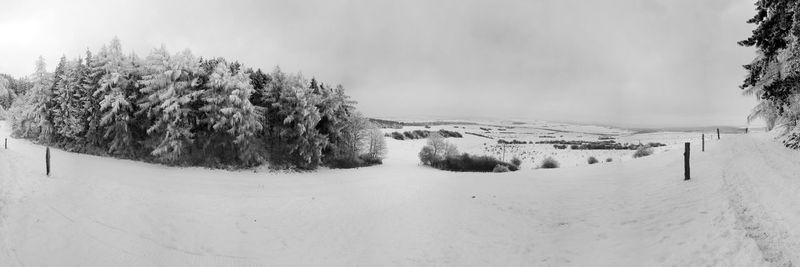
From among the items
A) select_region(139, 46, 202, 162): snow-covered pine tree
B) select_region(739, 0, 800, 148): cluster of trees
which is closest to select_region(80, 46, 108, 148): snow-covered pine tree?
select_region(139, 46, 202, 162): snow-covered pine tree

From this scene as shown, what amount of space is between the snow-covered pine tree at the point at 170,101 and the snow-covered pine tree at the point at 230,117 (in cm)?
108

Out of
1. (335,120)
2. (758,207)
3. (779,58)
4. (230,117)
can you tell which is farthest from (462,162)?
(758,207)

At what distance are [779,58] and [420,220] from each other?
16461mm

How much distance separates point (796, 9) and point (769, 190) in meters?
7.95

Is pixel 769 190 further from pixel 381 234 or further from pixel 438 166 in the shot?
pixel 438 166

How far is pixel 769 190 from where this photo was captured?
32.9 feet

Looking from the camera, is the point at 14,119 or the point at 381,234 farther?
the point at 14,119

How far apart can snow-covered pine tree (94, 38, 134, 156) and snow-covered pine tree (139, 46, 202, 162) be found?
118 cm

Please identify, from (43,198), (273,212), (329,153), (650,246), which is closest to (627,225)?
(650,246)

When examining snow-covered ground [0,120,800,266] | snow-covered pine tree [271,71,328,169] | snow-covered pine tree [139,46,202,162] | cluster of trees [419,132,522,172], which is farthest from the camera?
cluster of trees [419,132,522,172]

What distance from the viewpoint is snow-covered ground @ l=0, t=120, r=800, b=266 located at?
8.80 m

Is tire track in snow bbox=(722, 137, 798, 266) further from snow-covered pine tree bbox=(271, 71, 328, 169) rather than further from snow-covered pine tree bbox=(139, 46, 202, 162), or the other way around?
snow-covered pine tree bbox=(139, 46, 202, 162)

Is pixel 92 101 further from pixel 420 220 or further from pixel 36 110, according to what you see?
pixel 420 220

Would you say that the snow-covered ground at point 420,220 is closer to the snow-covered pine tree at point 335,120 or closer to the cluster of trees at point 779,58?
the cluster of trees at point 779,58
